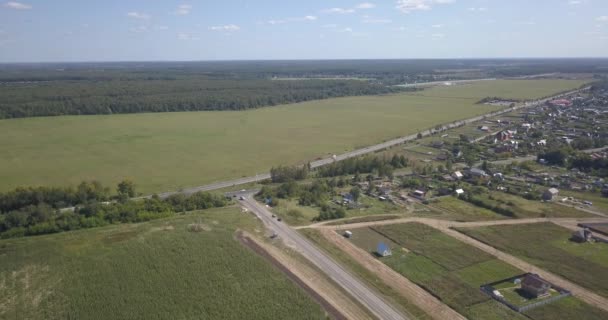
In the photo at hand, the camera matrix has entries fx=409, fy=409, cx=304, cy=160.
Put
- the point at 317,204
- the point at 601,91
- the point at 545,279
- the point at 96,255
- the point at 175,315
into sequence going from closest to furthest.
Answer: the point at 175,315
the point at 545,279
the point at 96,255
the point at 317,204
the point at 601,91

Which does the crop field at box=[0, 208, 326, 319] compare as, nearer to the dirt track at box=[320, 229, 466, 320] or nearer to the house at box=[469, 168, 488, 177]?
the dirt track at box=[320, 229, 466, 320]

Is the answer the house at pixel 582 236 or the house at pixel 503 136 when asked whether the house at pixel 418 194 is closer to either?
the house at pixel 582 236

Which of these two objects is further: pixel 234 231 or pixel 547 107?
pixel 547 107

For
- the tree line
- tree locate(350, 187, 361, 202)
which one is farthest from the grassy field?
tree locate(350, 187, 361, 202)

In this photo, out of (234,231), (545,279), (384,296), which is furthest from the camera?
(234,231)

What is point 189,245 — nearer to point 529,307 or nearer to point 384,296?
point 384,296

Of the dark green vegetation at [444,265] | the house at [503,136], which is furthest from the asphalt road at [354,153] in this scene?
the dark green vegetation at [444,265]

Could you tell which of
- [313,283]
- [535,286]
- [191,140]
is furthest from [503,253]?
[191,140]

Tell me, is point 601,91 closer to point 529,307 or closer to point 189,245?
point 529,307

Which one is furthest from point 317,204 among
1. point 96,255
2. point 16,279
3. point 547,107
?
point 547,107
